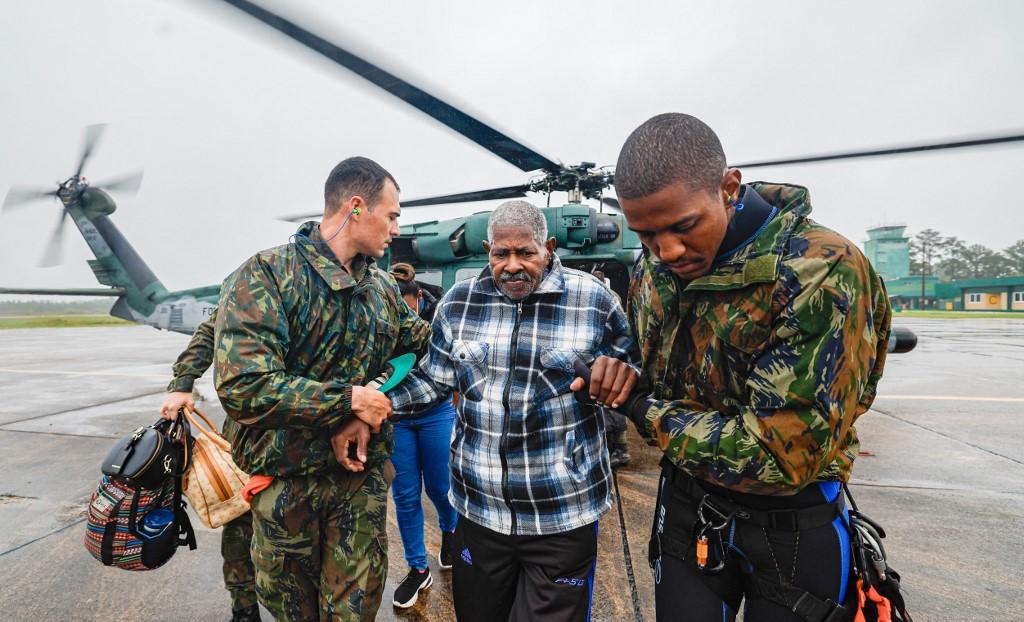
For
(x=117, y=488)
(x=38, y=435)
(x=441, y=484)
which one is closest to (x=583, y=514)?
(x=441, y=484)

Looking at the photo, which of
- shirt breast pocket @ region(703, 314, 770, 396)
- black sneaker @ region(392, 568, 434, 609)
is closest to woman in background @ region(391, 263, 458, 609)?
black sneaker @ region(392, 568, 434, 609)

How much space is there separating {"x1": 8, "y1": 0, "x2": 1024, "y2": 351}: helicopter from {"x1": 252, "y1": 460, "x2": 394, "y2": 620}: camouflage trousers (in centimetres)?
193

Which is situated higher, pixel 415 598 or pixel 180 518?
pixel 180 518

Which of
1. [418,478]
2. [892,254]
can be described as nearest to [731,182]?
[418,478]

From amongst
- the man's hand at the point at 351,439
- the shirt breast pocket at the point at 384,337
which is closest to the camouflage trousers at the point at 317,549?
the man's hand at the point at 351,439

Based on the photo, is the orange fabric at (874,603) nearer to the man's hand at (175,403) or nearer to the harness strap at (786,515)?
Answer: the harness strap at (786,515)

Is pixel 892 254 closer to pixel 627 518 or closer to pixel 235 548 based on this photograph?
pixel 627 518

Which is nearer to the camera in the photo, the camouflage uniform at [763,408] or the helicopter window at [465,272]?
the camouflage uniform at [763,408]

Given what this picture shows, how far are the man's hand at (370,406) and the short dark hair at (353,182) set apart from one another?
72cm

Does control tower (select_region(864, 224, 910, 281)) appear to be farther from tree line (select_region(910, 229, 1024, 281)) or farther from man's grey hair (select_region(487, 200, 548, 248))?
man's grey hair (select_region(487, 200, 548, 248))

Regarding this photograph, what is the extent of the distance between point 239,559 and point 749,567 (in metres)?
2.23

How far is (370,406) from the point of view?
1.57 metres

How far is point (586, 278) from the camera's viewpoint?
1.93 m

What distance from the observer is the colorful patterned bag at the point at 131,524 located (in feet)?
6.40
